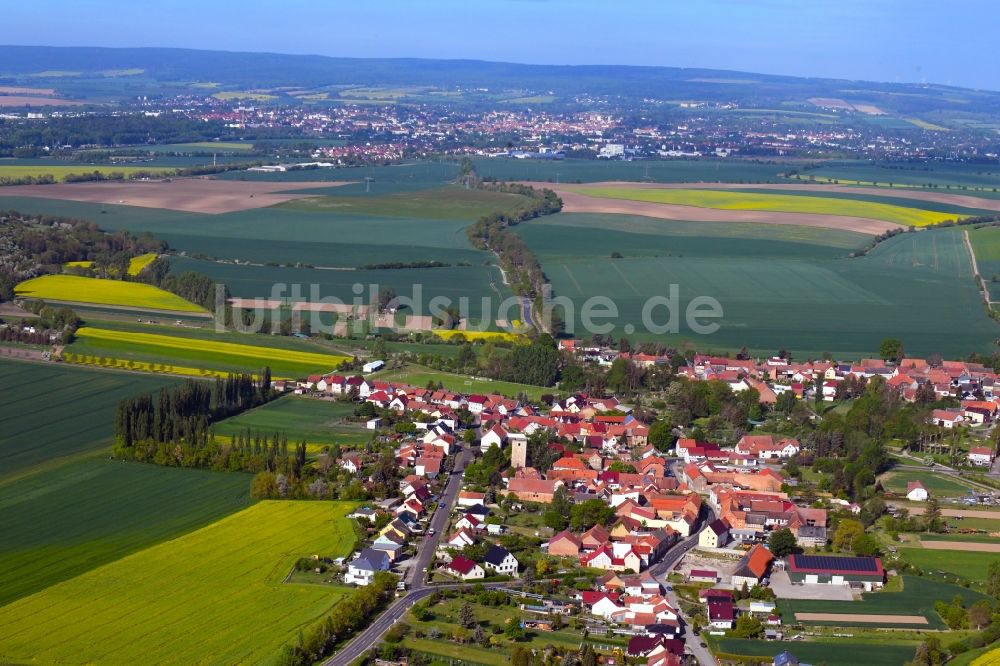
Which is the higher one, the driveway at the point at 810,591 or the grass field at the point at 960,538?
the grass field at the point at 960,538

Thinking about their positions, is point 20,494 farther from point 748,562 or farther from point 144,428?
point 748,562

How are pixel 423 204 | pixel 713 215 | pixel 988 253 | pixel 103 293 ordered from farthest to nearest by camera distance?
pixel 713 215, pixel 423 204, pixel 988 253, pixel 103 293

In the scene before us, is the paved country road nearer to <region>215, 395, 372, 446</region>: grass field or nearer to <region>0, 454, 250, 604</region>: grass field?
<region>215, 395, 372, 446</region>: grass field

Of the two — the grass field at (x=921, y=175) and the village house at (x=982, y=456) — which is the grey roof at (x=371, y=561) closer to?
the village house at (x=982, y=456)

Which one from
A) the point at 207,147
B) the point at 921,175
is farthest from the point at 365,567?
the point at 207,147

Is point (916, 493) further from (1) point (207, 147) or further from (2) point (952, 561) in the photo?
(1) point (207, 147)

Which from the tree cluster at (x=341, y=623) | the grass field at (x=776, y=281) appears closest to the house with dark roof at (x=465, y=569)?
the tree cluster at (x=341, y=623)
